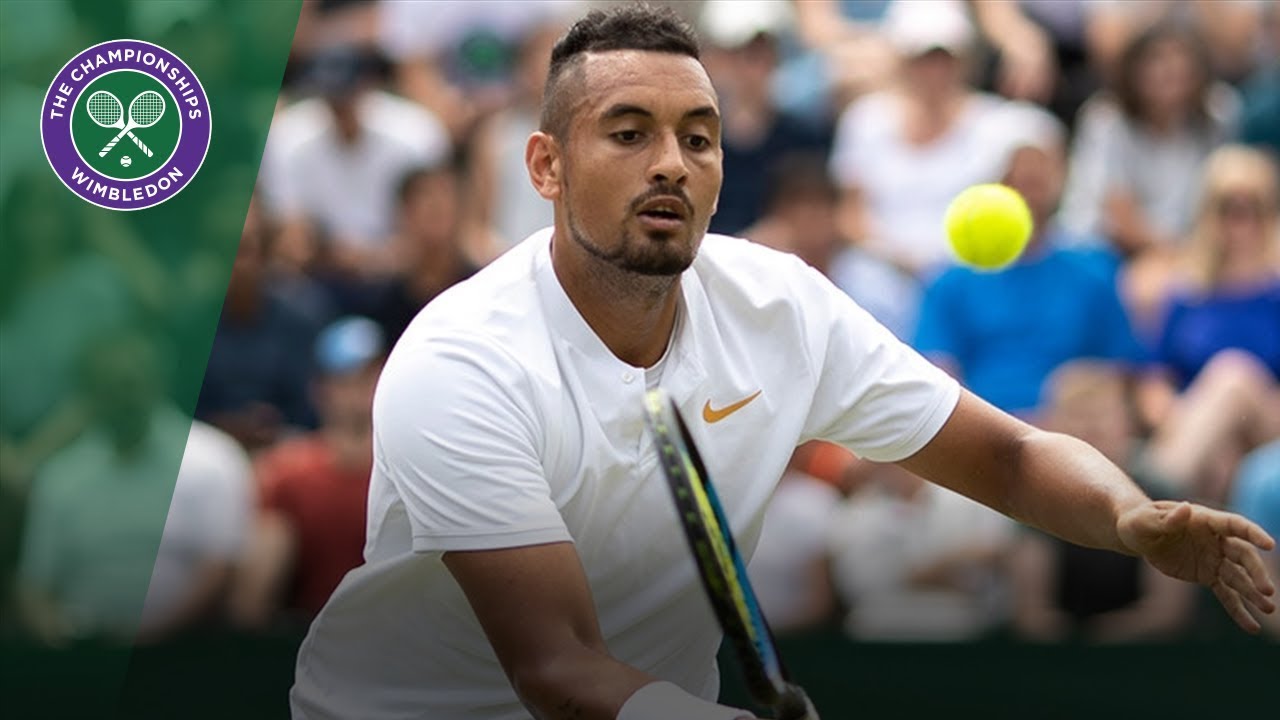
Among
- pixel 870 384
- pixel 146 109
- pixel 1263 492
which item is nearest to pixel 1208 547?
pixel 870 384

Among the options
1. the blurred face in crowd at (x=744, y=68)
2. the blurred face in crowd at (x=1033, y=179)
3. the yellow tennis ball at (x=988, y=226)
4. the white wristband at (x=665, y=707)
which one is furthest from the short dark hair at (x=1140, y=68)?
the white wristband at (x=665, y=707)

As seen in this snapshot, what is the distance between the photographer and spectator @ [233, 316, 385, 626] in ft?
19.8

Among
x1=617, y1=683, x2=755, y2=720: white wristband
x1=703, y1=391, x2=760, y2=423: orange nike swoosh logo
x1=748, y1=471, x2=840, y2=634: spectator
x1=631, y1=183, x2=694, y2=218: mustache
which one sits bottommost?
x1=748, y1=471, x2=840, y2=634: spectator

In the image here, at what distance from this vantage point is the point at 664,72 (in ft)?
12.2

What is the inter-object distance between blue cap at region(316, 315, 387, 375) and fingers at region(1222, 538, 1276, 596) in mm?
3540

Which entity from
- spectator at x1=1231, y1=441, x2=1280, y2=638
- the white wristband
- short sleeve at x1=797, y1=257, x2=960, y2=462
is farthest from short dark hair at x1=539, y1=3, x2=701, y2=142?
spectator at x1=1231, y1=441, x2=1280, y2=638

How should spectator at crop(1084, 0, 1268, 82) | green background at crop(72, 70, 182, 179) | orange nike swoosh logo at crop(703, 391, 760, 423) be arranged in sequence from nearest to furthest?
1. orange nike swoosh logo at crop(703, 391, 760, 423)
2. green background at crop(72, 70, 182, 179)
3. spectator at crop(1084, 0, 1268, 82)

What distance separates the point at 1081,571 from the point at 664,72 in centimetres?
304

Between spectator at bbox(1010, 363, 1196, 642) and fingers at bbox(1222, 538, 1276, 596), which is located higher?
fingers at bbox(1222, 538, 1276, 596)

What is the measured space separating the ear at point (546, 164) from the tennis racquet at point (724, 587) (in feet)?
2.38

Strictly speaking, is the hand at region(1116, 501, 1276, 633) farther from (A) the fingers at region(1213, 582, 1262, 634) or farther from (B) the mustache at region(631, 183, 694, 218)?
(B) the mustache at region(631, 183, 694, 218)

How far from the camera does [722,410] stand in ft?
12.7

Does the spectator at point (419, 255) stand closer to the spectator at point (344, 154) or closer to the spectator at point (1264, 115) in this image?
the spectator at point (344, 154)

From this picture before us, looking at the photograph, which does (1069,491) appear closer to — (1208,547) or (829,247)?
(1208,547)
